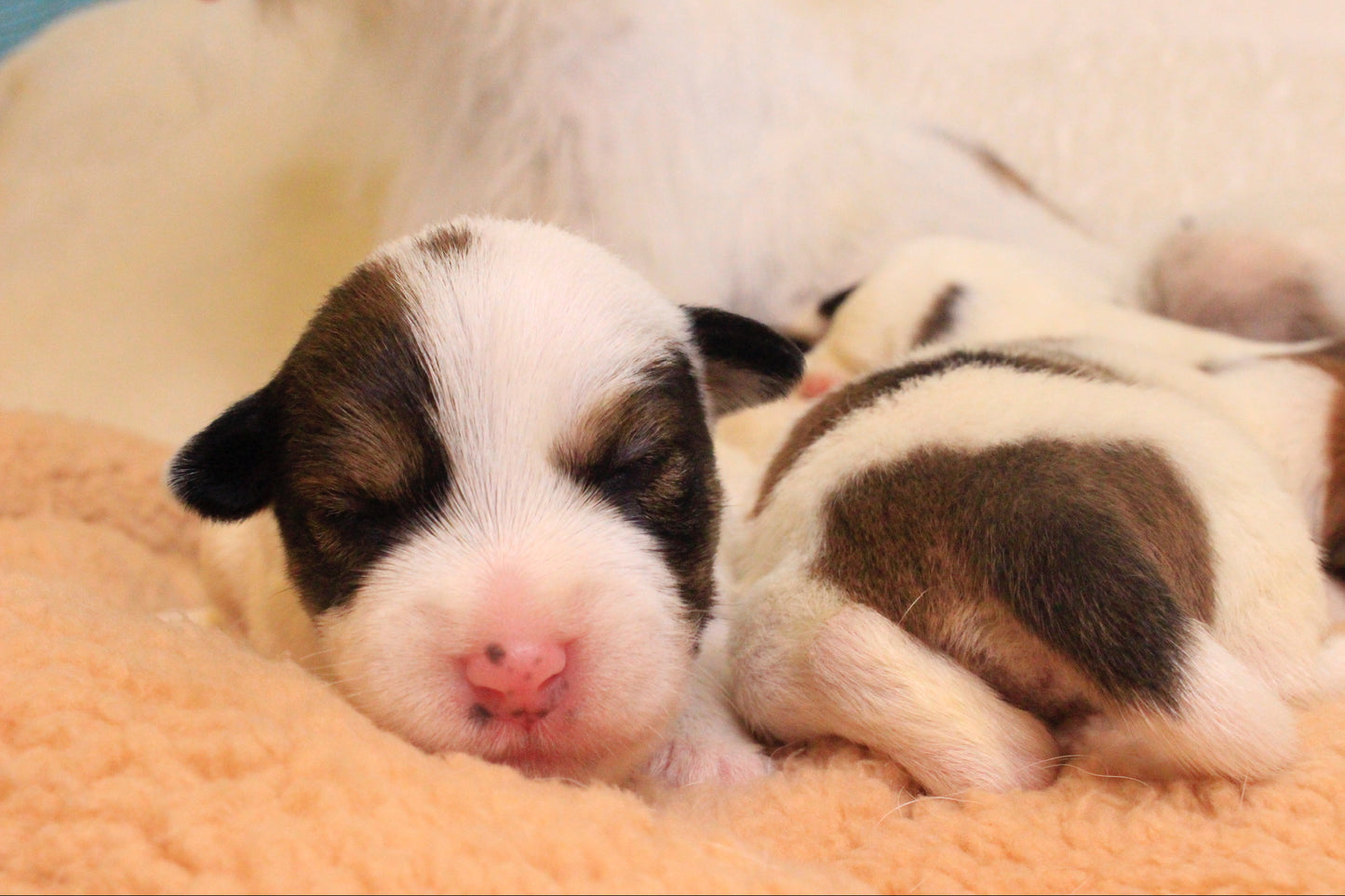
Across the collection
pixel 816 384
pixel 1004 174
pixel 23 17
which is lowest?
pixel 816 384

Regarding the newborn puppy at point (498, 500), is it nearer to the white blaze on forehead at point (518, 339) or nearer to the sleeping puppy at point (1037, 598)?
the white blaze on forehead at point (518, 339)

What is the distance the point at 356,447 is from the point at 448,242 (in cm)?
32

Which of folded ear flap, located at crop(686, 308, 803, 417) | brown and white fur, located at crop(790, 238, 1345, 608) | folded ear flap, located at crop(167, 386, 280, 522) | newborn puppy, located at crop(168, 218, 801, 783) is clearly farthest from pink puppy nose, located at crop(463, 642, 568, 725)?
brown and white fur, located at crop(790, 238, 1345, 608)

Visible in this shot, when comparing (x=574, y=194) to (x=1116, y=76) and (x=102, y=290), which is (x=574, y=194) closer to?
(x=102, y=290)

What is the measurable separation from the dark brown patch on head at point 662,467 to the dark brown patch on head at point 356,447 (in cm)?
16

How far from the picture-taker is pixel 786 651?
1.34 meters

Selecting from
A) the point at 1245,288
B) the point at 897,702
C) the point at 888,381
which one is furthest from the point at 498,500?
the point at 1245,288

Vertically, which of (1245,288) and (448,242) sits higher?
(448,242)

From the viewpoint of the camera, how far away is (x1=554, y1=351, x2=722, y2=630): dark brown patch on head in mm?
1245

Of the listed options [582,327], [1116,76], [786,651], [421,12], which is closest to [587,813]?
[786,651]

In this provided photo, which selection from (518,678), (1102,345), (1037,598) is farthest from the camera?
(1102,345)

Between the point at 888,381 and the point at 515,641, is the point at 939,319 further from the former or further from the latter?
the point at 515,641

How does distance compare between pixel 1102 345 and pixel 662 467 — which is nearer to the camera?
pixel 662 467

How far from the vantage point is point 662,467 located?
132 cm
